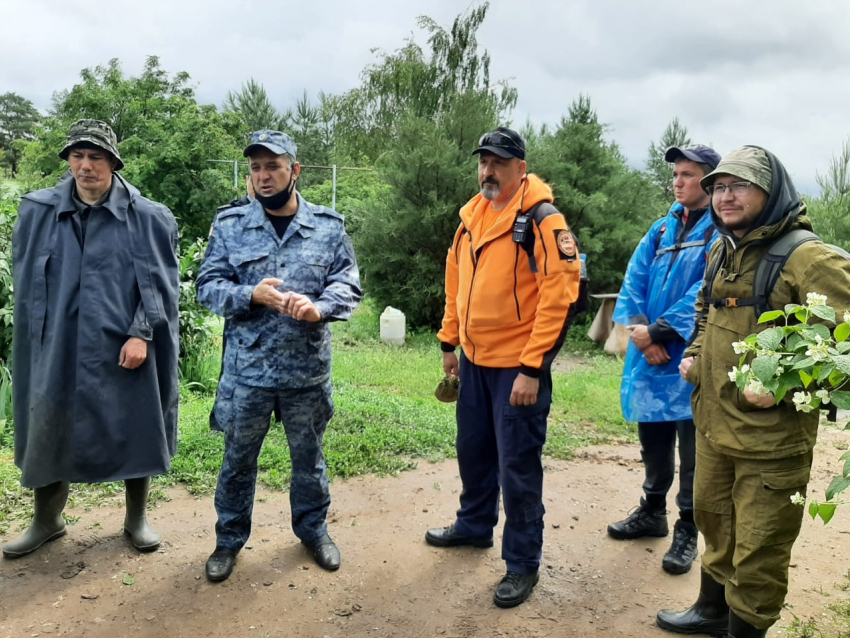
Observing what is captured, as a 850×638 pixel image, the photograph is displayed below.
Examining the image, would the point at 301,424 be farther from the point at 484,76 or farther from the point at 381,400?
the point at 484,76

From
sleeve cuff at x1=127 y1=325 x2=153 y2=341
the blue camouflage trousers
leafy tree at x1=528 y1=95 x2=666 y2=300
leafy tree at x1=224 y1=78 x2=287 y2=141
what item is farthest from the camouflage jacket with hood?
leafy tree at x1=224 y1=78 x2=287 y2=141

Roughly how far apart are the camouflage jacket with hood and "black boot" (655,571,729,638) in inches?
27.8

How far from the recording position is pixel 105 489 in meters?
4.22

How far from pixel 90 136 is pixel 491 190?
1942 mm

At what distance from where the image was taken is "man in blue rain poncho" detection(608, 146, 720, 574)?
3.42 m

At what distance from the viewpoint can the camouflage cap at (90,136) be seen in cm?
320

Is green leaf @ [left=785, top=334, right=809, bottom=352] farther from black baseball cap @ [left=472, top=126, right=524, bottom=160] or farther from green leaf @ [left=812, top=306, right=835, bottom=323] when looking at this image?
black baseball cap @ [left=472, top=126, right=524, bottom=160]

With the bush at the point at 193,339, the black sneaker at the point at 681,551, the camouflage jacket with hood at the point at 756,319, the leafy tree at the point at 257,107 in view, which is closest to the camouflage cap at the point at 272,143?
the camouflage jacket with hood at the point at 756,319

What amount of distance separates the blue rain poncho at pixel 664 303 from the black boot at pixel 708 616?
0.87 meters

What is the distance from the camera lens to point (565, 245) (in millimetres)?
2992

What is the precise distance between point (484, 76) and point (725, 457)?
694 inches

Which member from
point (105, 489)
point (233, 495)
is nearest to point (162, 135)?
point (105, 489)

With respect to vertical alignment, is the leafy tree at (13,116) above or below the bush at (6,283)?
above

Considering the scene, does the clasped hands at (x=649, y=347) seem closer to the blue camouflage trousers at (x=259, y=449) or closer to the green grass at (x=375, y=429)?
the blue camouflage trousers at (x=259, y=449)
